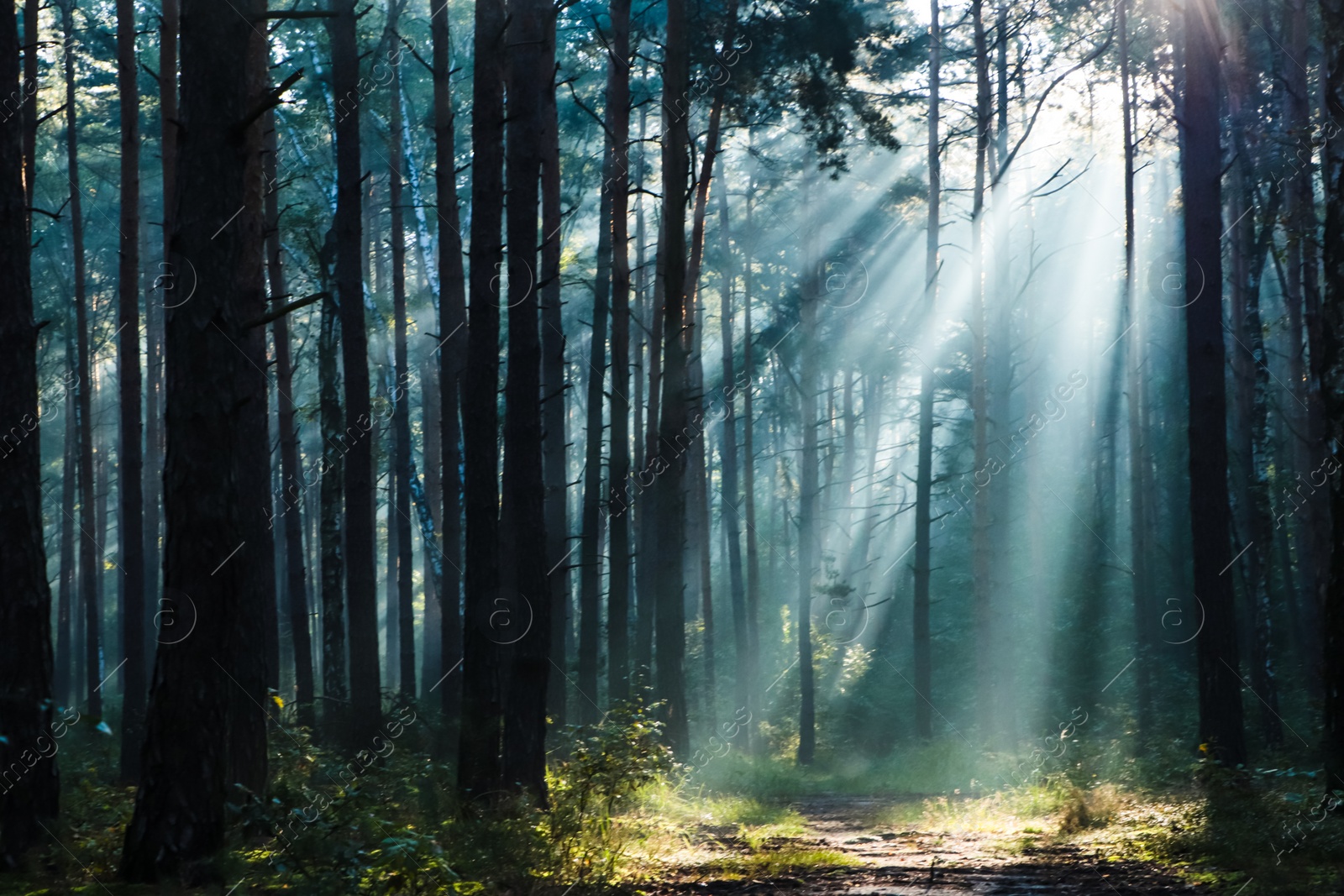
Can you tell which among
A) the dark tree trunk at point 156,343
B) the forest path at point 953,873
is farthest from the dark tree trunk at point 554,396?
the forest path at point 953,873

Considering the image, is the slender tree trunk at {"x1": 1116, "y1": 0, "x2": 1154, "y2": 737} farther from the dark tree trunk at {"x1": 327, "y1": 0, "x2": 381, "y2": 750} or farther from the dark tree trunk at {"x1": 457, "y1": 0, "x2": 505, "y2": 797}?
the dark tree trunk at {"x1": 327, "y1": 0, "x2": 381, "y2": 750}

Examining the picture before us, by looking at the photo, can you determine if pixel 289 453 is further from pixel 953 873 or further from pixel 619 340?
pixel 953 873

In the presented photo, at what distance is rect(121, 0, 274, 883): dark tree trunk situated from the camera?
576 cm

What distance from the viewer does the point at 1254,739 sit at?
55.1ft

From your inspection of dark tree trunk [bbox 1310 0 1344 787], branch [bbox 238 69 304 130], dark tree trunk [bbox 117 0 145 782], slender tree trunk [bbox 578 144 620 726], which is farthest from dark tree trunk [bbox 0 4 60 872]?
slender tree trunk [bbox 578 144 620 726]

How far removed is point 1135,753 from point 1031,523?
59.8 ft

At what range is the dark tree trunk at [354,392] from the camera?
1155cm

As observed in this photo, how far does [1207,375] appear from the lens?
36.7 feet

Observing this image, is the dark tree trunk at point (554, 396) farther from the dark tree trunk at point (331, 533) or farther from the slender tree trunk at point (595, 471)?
the dark tree trunk at point (331, 533)

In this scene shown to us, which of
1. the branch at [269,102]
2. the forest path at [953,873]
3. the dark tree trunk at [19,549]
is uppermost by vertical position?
the branch at [269,102]

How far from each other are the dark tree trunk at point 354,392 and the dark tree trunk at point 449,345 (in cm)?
→ 141

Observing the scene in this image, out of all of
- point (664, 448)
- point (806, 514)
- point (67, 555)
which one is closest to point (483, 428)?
point (664, 448)

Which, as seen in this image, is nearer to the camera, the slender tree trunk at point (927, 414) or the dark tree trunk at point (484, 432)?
the dark tree trunk at point (484, 432)

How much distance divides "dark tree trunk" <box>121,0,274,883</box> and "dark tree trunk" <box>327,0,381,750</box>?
17.6 ft
